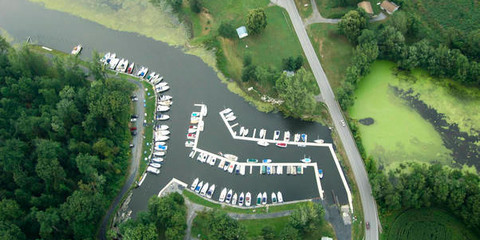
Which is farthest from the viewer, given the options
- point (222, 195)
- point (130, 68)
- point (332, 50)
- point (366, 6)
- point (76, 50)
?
point (76, 50)

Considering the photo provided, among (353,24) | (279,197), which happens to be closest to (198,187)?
(279,197)

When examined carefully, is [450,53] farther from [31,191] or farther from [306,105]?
[31,191]

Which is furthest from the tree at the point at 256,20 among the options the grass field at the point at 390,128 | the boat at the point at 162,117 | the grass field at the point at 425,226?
the grass field at the point at 425,226

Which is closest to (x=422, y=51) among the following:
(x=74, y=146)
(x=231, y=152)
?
(x=231, y=152)

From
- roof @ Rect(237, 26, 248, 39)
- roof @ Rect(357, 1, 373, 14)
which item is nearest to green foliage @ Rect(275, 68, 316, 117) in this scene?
roof @ Rect(237, 26, 248, 39)

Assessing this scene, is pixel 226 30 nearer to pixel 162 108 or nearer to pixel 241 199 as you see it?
pixel 162 108
